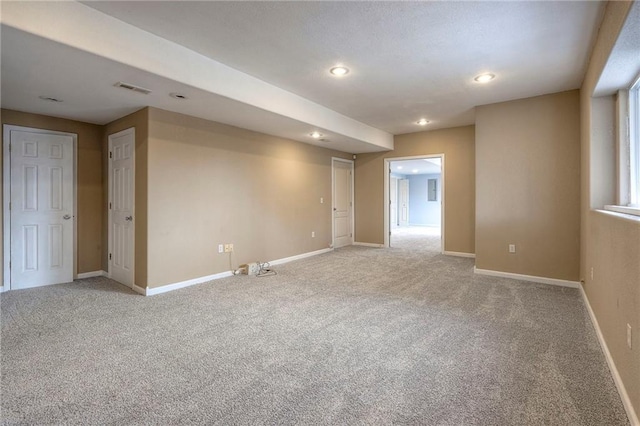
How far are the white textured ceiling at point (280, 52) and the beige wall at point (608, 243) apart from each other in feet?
1.33

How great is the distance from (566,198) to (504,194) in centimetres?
72

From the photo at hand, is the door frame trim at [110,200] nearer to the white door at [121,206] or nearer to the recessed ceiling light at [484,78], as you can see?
the white door at [121,206]

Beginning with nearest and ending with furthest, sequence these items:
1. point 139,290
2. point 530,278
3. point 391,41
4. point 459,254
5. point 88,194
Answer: point 391,41 < point 139,290 < point 530,278 < point 88,194 < point 459,254

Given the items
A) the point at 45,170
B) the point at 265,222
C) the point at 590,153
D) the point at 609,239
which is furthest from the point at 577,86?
→ the point at 45,170

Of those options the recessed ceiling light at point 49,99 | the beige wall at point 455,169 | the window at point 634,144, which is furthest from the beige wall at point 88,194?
the window at point 634,144

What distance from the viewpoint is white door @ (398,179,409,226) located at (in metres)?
13.2

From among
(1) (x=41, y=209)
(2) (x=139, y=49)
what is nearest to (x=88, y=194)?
(1) (x=41, y=209)

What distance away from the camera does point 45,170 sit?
4332 mm

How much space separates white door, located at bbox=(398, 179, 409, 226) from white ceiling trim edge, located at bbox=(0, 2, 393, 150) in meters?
9.52

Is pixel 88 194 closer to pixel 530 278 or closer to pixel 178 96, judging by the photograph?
pixel 178 96

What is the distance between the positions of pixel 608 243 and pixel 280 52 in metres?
3.20

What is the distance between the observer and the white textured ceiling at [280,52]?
238cm

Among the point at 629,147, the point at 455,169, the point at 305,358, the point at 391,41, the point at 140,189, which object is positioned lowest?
the point at 305,358

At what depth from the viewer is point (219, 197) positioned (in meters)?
4.70
